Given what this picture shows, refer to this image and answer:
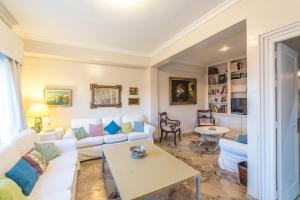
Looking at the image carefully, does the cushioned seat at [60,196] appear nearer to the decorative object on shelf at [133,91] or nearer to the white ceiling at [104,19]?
the white ceiling at [104,19]

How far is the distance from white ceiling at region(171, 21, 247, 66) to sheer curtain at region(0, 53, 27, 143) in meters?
3.20

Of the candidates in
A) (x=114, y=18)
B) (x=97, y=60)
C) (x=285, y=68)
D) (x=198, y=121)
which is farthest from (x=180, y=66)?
(x=285, y=68)

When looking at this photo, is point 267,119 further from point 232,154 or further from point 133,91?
point 133,91

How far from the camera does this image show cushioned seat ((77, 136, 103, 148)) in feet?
10.6

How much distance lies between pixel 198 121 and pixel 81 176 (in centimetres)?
438

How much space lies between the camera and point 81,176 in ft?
8.60

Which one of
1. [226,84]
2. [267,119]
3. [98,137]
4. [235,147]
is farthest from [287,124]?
[226,84]

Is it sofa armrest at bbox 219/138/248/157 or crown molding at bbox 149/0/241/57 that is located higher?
crown molding at bbox 149/0/241/57

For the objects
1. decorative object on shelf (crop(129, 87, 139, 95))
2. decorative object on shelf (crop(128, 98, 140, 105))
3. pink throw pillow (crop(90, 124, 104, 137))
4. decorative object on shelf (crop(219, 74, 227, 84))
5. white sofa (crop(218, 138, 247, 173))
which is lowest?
white sofa (crop(218, 138, 247, 173))

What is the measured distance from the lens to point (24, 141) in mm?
2066

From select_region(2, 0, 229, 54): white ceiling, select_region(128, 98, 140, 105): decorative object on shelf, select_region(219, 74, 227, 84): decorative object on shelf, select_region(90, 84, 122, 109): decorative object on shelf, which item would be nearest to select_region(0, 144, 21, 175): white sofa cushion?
select_region(2, 0, 229, 54): white ceiling

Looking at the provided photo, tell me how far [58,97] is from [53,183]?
262cm

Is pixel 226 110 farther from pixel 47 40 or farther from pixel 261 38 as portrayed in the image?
pixel 47 40

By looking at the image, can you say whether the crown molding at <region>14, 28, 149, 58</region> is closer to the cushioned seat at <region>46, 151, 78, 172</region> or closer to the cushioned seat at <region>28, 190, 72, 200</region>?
the cushioned seat at <region>46, 151, 78, 172</region>
